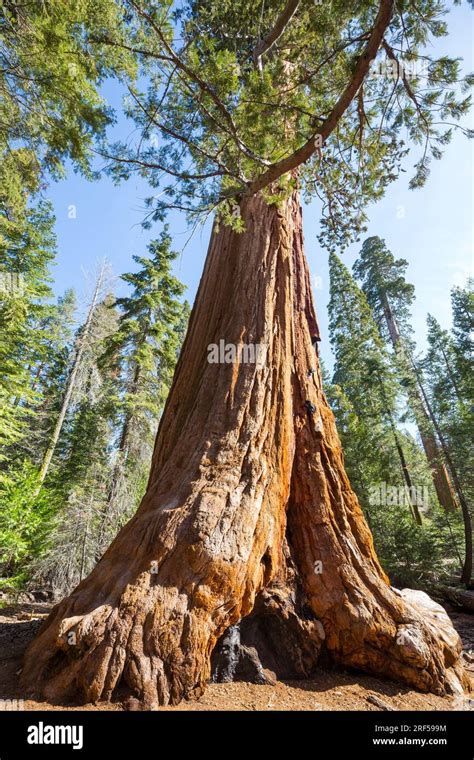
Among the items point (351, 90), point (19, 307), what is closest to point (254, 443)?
point (351, 90)

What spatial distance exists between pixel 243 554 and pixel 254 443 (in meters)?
0.95

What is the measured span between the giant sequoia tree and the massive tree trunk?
0.01 m

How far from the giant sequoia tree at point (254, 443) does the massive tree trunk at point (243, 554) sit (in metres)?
0.01

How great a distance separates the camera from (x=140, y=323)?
39.4ft

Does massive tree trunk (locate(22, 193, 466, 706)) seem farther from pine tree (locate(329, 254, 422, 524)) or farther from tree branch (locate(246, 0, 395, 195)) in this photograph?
pine tree (locate(329, 254, 422, 524))

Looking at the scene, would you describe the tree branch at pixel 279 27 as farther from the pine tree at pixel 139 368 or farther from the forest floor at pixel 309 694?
the pine tree at pixel 139 368

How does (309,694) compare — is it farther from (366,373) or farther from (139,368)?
(366,373)

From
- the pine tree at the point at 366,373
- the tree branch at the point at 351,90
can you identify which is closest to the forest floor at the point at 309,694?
the tree branch at the point at 351,90

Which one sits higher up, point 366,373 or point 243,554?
point 366,373

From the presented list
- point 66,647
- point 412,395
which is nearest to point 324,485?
point 66,647

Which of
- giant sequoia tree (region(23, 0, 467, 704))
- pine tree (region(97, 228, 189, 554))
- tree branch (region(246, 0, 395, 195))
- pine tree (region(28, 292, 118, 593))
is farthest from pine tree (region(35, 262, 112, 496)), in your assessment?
tree branch (region(246, 0, 395, 195))

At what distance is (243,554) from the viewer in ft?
8.26

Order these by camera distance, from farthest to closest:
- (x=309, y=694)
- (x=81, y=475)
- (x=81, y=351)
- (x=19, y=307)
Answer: (x=81, y=351) < (x=81, y=475) < (x=19, y=307) < (x=309, y=694)

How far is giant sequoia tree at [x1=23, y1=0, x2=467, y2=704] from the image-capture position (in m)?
2.20
